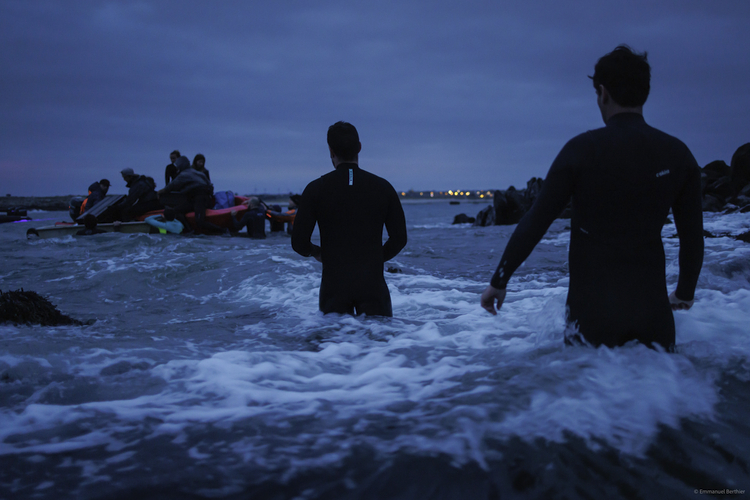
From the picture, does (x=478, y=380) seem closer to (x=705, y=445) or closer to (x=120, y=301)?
(x=705, y=445)

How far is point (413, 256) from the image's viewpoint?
13.5m

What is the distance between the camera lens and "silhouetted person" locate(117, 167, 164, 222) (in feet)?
52.4

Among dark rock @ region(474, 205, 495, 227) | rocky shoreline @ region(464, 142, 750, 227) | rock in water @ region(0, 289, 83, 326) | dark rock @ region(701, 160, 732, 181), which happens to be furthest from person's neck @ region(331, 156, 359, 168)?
dark rock @ region(701, 160, 732, 181)

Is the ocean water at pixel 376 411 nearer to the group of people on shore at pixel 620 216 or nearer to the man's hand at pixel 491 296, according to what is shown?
the group of people on shore at pixel 620 216

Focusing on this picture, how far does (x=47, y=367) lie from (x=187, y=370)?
2.90 feet

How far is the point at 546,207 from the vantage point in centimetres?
229

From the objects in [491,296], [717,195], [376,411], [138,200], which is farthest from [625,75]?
[717,195]

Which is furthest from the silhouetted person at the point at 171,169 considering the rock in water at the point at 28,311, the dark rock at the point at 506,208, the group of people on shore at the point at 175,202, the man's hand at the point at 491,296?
the dark rock at the point at 506,208

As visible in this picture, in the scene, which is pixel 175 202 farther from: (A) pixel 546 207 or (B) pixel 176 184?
(A) pixel 546 207

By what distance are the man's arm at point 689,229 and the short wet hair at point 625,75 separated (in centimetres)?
38

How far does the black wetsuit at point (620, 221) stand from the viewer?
2203 millimetres

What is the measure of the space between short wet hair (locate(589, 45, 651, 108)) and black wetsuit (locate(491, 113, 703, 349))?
0.08 m

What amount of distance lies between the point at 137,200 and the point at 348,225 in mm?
15004

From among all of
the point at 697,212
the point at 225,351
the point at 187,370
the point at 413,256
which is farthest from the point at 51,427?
the point at 413,256
